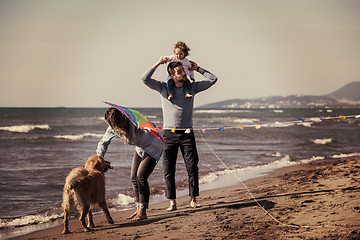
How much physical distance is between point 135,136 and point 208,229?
1.42 meters

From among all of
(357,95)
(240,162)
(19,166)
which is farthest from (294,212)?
(357,95)

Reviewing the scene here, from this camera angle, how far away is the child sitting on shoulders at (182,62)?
16.0ft

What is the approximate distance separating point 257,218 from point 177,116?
165 centimetres

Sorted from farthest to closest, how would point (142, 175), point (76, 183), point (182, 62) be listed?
point (182, 62) < point (142, 175) < point (76, 183)

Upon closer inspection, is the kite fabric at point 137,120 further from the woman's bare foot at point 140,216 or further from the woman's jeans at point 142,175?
the woman's bare foot at point 140,216

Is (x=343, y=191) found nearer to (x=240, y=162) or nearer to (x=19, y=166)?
(x=240, y=162)

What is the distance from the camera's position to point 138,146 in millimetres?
4762

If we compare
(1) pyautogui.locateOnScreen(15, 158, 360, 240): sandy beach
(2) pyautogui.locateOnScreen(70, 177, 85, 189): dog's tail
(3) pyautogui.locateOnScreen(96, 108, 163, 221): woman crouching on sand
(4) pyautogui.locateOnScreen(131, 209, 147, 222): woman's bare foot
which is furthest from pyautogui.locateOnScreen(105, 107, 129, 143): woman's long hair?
(1) pyautogui.locateOnScreen(15, 158, 360, 240): sandy beach

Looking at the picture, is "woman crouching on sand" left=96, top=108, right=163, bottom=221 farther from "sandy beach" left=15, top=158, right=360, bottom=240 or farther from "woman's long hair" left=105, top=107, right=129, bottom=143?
"sandy beach" left=15, top=158, right=360, bottom=240

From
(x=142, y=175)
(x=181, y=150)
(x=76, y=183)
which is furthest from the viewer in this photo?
(x=181, y=150)

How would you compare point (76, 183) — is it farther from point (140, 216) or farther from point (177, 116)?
point (177, 116)

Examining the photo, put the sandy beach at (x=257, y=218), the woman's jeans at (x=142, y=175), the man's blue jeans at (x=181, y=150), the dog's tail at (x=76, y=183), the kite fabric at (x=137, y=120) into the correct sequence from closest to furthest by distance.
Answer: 1. the sandy beach at (x=257, y=218)
2. the dog's tail at (x=76, y=183)
3. the kite fabric at (x=137, y=120)
4. the woman's jeans at (x=142, y=175)
5. the man's blue jeans at (x=181, y=150)

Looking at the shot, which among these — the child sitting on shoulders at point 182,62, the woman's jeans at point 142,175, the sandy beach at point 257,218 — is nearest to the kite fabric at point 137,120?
the woman's jeans at point 142,175

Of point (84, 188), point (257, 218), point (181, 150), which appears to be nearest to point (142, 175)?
point (181, 150)
